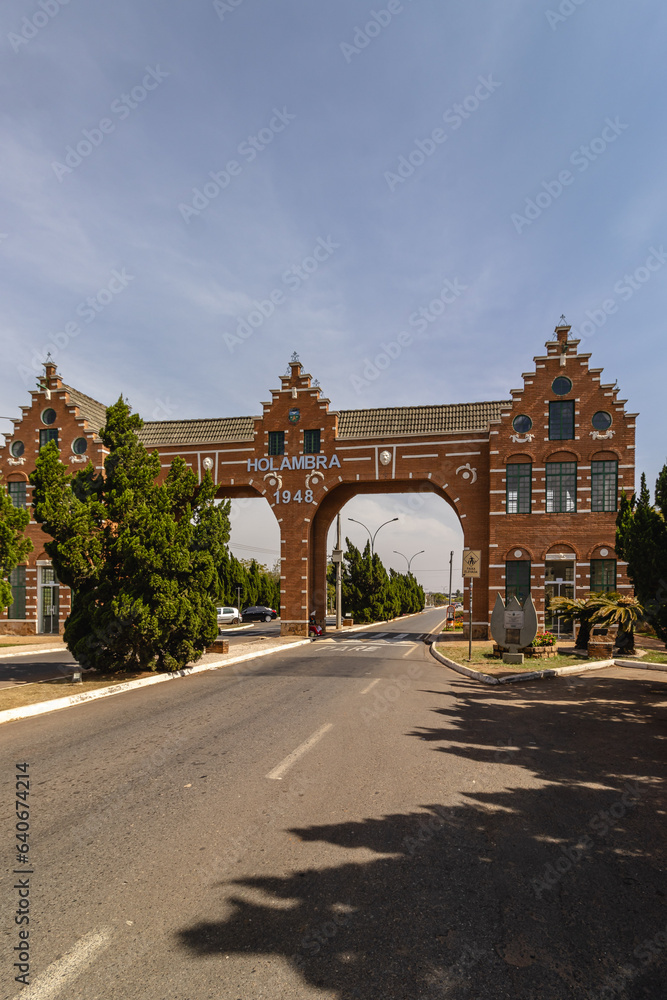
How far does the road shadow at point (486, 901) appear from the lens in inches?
128

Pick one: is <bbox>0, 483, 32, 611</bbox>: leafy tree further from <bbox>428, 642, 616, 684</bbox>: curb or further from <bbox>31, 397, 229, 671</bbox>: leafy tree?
<bbox>428, 642, 616, 684</bbox>: curb

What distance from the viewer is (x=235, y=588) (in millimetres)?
57531

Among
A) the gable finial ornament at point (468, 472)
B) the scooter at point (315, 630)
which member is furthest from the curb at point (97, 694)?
the gable finial ornament at point (468, 472)

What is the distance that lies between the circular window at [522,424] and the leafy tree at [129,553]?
1830cm

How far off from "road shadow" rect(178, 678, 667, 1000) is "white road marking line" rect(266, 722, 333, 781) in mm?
1544

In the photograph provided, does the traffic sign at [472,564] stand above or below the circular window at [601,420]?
below

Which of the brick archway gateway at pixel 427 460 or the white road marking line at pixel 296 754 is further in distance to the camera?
the brick archway gateway at pixel 427 460

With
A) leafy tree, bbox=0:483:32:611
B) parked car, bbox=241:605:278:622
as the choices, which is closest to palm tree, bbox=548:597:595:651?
leafy tree, bbox=0:483:32:611

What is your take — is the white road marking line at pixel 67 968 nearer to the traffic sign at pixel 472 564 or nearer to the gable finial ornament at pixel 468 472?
the traffic sign at pixel 472 564

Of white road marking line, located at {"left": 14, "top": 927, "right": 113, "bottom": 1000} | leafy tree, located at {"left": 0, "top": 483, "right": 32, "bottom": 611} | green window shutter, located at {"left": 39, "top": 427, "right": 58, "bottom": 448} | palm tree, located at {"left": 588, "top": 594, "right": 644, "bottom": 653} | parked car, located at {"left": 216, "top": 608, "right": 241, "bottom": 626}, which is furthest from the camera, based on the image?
parked car, located at {"left": 216, "top": 608, "right": 241, "bottom": 626}

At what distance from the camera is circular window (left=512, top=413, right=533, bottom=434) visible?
1149 inches

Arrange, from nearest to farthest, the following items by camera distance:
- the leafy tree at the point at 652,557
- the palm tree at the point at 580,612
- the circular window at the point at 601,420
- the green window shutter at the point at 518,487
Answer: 1. the leafy tree at the point at 652,557
2. the palm tree at the point at 580,612
3. the circular window at the point at 601,420
4. the green window shutter at the point at 518,487

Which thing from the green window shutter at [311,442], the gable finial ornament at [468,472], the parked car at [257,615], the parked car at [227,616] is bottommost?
the parked car at [257,615]

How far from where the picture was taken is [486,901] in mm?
4027
